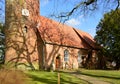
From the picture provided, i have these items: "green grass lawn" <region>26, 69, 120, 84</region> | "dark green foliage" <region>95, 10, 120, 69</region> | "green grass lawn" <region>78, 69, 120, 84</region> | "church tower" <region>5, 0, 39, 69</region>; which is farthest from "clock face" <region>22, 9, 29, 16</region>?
"dark green foliage" <region>95, 10, 120, 69</region>

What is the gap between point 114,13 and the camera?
26.3 m

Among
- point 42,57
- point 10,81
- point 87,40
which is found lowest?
point 10,81

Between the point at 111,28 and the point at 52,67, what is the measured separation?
55.2ft

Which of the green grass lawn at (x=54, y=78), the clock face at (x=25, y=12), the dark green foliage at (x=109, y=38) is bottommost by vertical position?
the green grass lawn at (x=54, y=78)

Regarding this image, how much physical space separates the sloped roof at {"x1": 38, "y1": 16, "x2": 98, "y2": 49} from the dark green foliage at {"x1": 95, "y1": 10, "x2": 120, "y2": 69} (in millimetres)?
2724

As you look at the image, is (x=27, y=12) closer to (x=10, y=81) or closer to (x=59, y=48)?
(x=59, y=48)

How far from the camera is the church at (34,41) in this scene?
136 feet

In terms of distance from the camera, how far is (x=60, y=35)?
166 ft

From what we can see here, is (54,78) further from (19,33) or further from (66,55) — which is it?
(66,55)

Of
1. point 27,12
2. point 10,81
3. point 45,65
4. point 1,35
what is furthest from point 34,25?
point 10,81

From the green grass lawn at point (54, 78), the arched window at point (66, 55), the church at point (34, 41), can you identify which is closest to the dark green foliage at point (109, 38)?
the church at point (34, 41)

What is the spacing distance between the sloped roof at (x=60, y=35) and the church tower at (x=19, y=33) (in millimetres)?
2806

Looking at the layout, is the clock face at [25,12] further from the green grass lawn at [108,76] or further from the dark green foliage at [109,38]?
the dark green foliage at [109,38]

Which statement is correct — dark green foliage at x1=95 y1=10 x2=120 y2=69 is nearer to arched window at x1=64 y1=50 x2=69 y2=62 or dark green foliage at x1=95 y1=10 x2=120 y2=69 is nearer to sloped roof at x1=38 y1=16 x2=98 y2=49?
sloped roof at x1=38 y1=16 x2=98 y2=49
